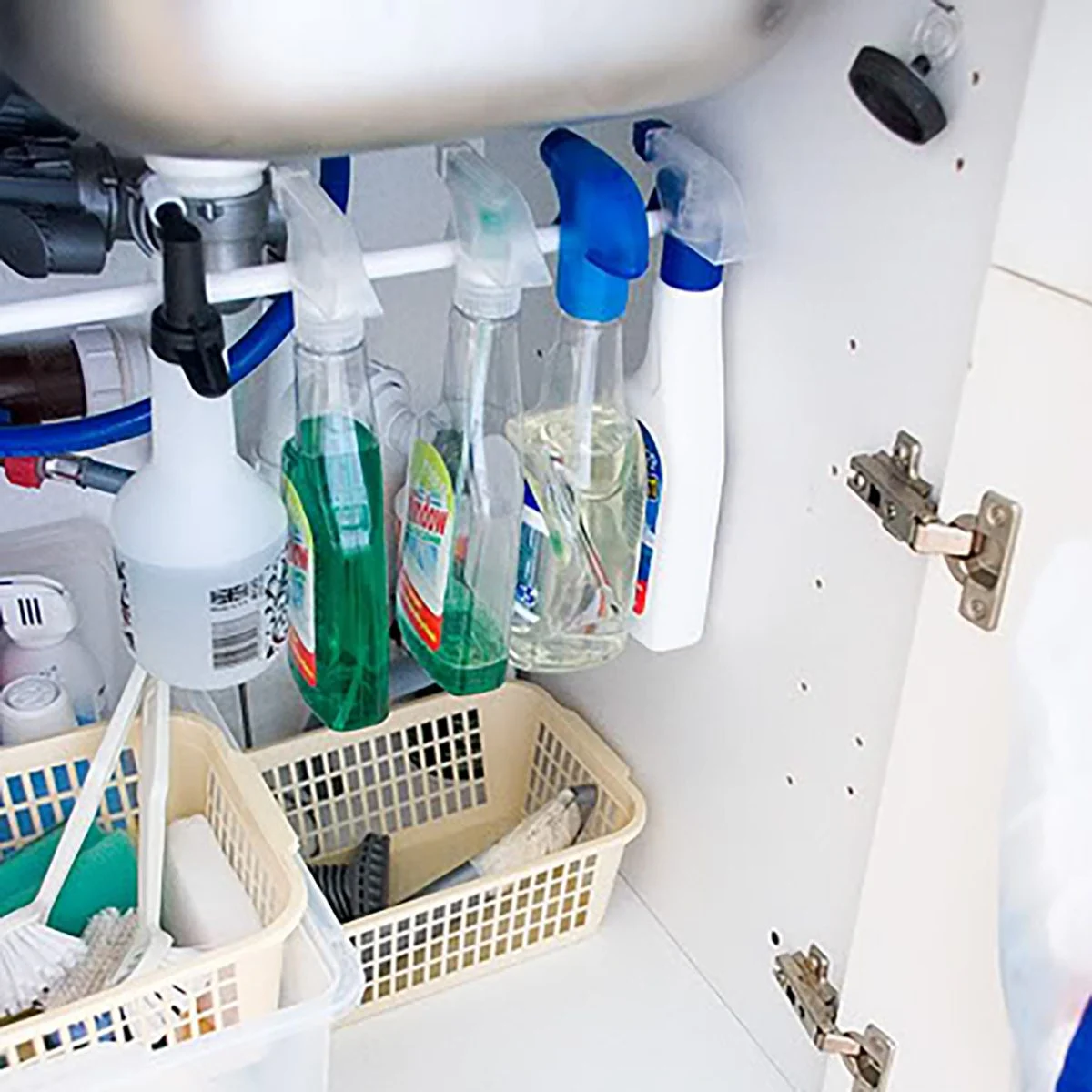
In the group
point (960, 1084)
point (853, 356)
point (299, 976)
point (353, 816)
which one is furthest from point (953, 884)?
point (353, 816)

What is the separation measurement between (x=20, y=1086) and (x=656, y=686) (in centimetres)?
49

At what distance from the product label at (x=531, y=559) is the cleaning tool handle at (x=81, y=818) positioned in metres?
0.24

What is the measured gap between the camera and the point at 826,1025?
0.96m

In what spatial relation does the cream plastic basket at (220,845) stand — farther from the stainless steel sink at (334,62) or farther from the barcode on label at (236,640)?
the stainless steel sink at (334,62)

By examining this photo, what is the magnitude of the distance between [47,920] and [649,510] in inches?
18.1

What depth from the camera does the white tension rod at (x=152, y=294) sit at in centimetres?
74

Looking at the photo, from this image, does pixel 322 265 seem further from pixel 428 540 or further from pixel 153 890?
pixel 153 890

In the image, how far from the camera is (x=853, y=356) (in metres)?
0.81

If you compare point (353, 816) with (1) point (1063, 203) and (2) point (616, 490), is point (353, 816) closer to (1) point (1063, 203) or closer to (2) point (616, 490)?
(2) point (616, 490)

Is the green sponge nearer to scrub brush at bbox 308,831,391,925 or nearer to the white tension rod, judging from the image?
scrub brush at bbox 308,831,391,925

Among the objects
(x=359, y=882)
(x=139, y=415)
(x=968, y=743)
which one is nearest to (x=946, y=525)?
(x=968, y=743)

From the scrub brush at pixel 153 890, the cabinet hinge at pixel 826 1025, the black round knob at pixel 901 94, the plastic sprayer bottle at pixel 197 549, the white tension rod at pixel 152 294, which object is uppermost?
the black round knob at pixel 901 94

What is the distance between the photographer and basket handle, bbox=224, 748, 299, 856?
0.94 m

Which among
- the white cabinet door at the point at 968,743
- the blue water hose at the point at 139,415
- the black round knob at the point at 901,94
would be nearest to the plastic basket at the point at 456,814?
the white cabinet door at the point at 968,743
